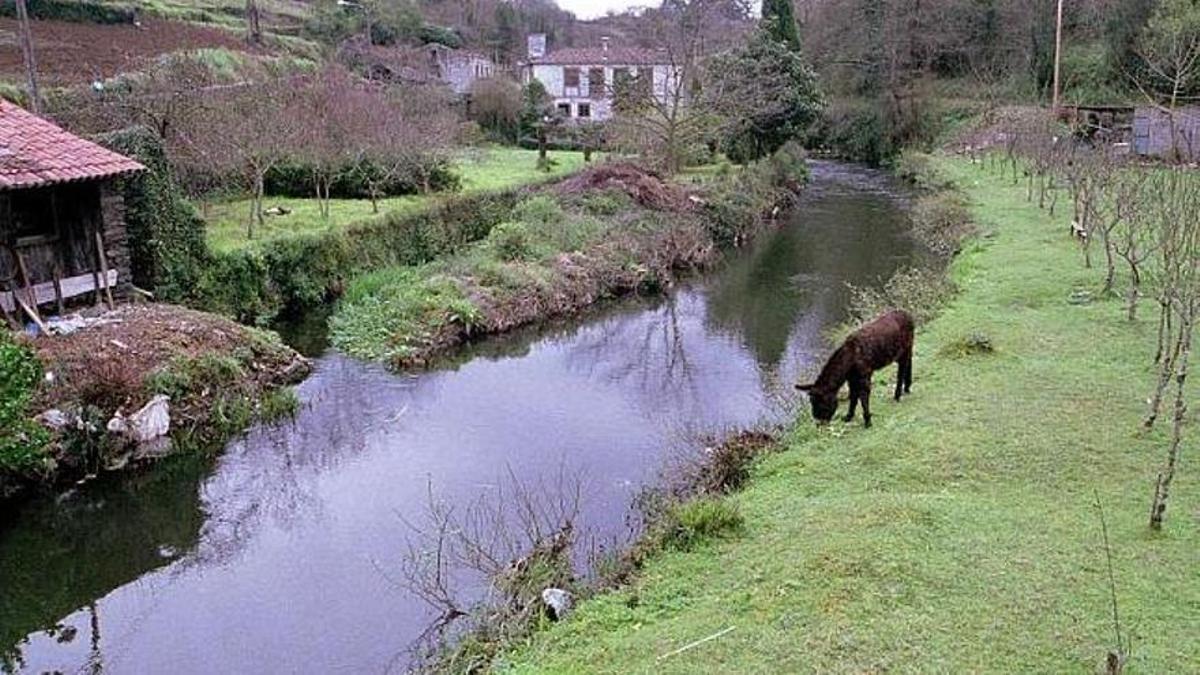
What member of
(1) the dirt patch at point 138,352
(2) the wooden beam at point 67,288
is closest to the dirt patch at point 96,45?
(2) the wooden beam at point 67,288

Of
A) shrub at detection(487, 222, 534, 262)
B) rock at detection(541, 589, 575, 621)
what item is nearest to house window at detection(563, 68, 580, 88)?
shrub at detection(487, 222, 534, 262)

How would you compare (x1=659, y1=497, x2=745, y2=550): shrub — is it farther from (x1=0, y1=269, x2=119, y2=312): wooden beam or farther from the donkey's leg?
(x1=0, y1=269, x2=119, y2=312): wooden beam

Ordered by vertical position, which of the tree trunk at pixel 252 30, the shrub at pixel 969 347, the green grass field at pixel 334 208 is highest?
the tree trunk at pixel 252 30

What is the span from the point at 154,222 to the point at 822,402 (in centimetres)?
1567

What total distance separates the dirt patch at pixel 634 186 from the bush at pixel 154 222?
1627 cm

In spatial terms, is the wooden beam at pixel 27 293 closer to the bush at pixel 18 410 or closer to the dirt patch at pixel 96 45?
the bush at pixel 18 410

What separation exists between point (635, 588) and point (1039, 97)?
181 feet

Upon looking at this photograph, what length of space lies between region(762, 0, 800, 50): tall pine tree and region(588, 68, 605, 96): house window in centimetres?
1465

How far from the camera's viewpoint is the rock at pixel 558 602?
10109mm

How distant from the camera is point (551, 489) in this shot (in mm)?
14648

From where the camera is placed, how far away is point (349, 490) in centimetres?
1523

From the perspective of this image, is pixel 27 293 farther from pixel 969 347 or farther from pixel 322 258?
pixel 969 347

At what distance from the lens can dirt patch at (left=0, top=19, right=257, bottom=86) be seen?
38312 millimetres

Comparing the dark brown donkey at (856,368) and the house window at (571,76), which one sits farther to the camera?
the house window at (571,76)
